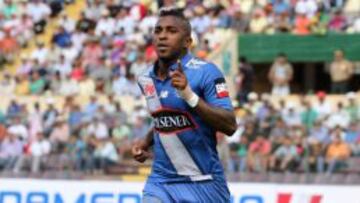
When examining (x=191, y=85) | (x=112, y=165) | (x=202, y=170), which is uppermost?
(x=191, y=85)

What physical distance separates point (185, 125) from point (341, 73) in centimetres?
1364

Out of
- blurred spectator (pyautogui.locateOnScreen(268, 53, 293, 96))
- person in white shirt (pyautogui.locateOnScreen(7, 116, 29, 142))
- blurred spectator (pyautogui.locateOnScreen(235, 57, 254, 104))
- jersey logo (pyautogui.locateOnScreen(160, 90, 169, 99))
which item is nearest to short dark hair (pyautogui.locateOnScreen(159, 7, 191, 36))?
jersey logo (pyautogui.locateOnScreen(160, 90, 169, 99))

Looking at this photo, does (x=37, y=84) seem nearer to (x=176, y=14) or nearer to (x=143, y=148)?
(x=143, y=148)

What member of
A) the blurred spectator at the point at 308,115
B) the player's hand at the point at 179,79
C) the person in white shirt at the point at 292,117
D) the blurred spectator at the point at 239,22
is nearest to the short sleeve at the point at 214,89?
the player's hand at the point at 179,79

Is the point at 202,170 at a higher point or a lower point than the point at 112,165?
higher

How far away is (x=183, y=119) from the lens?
712 cm

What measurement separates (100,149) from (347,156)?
410 centimetres

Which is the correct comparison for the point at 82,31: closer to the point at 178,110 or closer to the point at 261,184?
the point at 261,184

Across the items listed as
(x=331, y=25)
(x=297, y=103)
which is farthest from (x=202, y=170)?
(x=331, y=25)

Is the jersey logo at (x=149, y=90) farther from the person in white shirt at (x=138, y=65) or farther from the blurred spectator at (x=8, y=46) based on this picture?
the blurred spectator at (x=8, y=46)

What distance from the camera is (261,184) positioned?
1288 cm

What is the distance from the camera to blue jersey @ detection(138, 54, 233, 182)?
22.9ft

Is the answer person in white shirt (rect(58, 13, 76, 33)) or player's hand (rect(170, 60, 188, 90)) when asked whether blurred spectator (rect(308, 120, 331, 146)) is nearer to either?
person in white shirt (rect(58, 13, 76, 33))

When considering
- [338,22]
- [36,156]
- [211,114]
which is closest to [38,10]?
[36,156]
